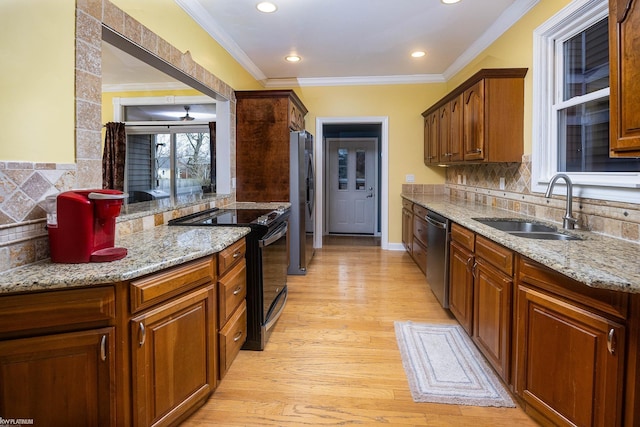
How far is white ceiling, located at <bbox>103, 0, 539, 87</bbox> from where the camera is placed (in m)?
3.09

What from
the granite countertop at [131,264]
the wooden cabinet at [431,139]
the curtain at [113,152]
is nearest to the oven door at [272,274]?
the granite countertop at [131,264]

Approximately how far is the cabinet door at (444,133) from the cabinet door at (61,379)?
147 inches

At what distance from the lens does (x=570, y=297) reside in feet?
4.75

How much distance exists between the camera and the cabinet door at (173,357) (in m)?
1.42

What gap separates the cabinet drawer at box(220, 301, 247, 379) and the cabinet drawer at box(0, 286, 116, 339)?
0.73 m

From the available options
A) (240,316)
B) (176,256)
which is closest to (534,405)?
(240,316)

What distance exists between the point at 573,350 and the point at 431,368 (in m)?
0.96

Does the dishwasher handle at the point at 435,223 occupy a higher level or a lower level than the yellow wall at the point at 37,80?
lower

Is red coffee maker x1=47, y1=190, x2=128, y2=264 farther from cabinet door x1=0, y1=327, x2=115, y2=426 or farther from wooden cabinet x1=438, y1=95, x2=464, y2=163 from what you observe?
wooden cabinet x1=438, y1=95, x2=464, y2=163

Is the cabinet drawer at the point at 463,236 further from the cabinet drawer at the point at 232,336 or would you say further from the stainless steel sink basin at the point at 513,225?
the cabinet drawer at the point at 232,336

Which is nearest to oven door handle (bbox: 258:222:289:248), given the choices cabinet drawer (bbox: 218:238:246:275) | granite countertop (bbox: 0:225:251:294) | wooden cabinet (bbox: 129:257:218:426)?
cabinet drawer (bbox: 218:238:246:275)

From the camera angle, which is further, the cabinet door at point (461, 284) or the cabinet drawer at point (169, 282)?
the cabinet door at point (461, 284)

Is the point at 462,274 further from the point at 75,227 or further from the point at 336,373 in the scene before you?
the point at 75,227

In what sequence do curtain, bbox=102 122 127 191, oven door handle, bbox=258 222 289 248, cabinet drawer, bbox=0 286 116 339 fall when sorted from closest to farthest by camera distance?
cabinet drawer, bbox=0 286 116 339, oven door handle, bbox=258 222 289 248, curtain, bbox=102 122 127 191
